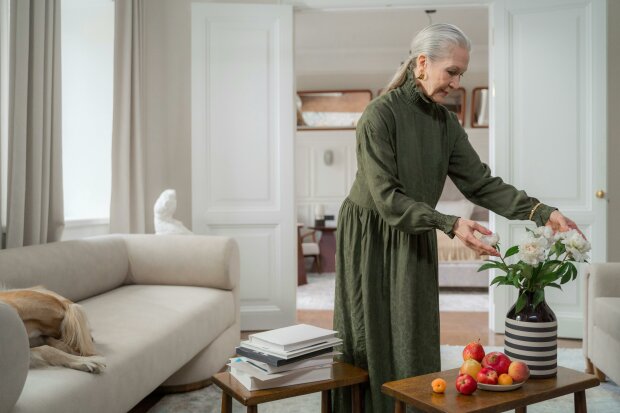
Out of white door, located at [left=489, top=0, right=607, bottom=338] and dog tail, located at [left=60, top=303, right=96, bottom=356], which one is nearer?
dog tail, located at [left=60, top=303, right=96, bottom=356]

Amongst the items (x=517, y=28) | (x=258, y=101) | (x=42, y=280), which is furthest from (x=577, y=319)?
(x=42, y=280)

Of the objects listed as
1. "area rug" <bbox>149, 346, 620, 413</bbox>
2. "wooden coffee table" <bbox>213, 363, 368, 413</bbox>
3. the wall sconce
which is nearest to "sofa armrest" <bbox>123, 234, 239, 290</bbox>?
"area rug" <bbox>149, 346, 620, 413</bbox>

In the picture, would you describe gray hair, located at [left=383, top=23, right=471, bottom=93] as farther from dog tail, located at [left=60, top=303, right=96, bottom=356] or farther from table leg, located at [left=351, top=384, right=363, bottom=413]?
dog tail, located at [left=60, top=303, right=96, bottom=356]

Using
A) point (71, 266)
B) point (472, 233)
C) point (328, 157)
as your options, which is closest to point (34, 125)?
point (71, 266)

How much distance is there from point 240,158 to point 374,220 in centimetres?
265

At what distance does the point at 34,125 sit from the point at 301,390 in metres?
2.04

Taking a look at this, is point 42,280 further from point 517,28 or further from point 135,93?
point 517,28

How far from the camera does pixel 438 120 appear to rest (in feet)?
5.85

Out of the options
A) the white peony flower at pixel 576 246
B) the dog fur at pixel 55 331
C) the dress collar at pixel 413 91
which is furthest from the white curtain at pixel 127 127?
the white peony flower at pixel 576 246

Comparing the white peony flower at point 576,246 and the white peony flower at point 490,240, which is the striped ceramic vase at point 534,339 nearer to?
the white peony flower at point 576,246

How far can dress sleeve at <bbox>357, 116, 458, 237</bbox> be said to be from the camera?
1.53 metres

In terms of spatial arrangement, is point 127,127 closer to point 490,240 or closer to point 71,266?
point 71,266

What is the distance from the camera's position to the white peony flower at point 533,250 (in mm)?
1602

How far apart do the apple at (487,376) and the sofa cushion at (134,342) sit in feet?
3.46
